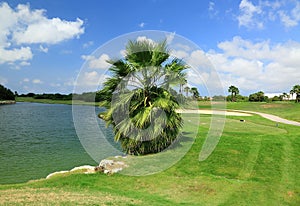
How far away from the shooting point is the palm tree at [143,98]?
456 inches

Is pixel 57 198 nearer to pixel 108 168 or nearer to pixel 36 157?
pixel 108 168

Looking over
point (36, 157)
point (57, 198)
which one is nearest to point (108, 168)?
point (57, 198)

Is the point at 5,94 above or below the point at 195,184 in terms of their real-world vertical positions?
→ above

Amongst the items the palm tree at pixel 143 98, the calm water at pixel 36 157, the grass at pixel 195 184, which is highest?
the palm tree at pixel 143 98

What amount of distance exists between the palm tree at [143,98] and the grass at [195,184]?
110 cm

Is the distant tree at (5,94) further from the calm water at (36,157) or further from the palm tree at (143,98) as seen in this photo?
the palm tree at (143,98)

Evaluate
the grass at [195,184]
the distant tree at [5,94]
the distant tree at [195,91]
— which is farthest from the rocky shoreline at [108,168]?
the distant tree at [5,94]

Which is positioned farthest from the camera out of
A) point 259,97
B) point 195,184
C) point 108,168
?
point 259,97

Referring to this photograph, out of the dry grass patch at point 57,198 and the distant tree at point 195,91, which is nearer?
the dry grass patch at point 57,198

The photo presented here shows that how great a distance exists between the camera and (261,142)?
13445mm

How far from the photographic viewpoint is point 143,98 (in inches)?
470

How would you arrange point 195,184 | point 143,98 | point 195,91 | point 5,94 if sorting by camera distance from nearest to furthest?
1. point 195,184
2. point 143,98
3. point 195,91
4. point 5,94

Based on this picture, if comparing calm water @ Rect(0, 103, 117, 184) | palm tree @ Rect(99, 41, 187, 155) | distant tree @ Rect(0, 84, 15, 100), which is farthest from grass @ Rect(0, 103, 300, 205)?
distant tree @ Rect(0, 84, 15, 100)

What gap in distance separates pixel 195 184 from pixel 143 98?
4.82m
